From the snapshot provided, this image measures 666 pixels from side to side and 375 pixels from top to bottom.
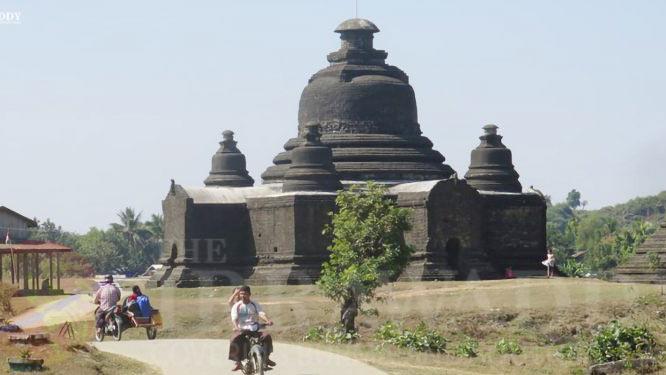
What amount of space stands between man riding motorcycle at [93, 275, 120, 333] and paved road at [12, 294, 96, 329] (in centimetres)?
798

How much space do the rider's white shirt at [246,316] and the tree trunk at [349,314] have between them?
54.5ft

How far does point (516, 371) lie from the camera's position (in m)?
35.1

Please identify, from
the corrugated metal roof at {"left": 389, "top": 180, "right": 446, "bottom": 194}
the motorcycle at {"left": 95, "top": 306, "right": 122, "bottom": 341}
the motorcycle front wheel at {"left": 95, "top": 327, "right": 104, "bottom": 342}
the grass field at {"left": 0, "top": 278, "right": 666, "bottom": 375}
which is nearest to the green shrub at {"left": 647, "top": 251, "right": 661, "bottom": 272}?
the grass field at {"left": 0, "top": 278, "right": 666, "bottom": 375}

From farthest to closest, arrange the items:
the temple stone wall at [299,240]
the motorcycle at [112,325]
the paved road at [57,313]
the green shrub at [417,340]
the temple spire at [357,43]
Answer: the temple spire at [357,43], the temple stone wall at [299,240], the paved road at [57,313], the green shrub at [417,340], the motorcycle at [112,325]

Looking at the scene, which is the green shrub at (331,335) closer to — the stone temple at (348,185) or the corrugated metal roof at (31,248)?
the stone temple at (348,185)

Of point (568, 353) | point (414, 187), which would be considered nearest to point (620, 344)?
point (568, 353)

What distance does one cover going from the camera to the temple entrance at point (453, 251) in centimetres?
6675

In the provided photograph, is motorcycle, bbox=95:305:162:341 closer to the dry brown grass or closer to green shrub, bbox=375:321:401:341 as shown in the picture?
the dry brown grass

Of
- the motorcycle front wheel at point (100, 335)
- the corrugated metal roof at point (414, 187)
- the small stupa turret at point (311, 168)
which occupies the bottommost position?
the motorcycle front wheel at point (100, 335)

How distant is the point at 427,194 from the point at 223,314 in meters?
15.7

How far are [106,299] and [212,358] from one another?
668 cm

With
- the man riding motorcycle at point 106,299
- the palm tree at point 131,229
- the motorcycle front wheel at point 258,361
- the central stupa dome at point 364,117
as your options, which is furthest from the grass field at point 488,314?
the palm tree at point 131,229

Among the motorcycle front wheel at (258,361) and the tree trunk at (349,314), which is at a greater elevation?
the tree trunk at (349,314)

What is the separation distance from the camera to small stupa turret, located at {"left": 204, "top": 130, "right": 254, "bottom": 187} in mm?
78000
